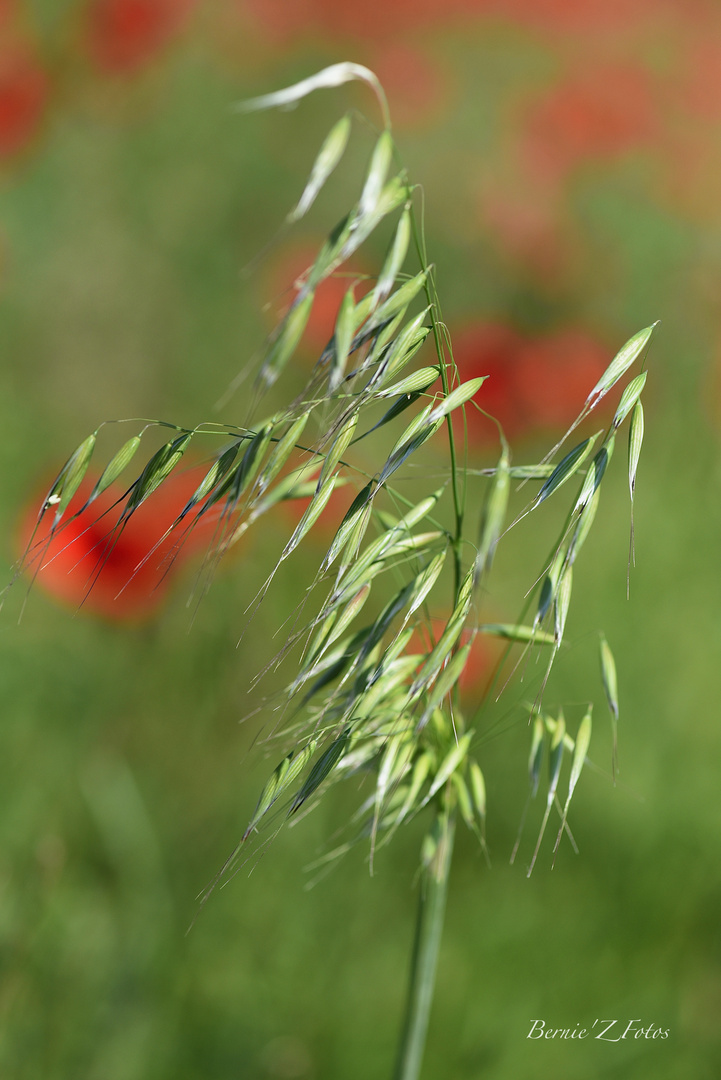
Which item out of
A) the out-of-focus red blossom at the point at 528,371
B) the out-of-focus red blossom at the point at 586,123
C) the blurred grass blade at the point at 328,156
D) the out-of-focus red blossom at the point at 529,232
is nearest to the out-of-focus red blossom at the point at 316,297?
the out-of-focus red blossom at the point at 528,371

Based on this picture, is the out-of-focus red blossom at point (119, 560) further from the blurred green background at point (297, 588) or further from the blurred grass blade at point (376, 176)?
the blurred grass blade at point (376, 176)

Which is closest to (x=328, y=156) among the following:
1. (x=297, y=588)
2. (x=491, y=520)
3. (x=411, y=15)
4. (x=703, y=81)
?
(x=491, y=520)

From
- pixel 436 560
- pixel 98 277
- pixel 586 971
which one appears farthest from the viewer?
pixel 98 277

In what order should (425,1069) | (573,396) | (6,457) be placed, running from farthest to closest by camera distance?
(6,457), (573,396), (425,1069)

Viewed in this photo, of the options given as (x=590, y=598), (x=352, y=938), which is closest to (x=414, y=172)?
(x=590, y=598)

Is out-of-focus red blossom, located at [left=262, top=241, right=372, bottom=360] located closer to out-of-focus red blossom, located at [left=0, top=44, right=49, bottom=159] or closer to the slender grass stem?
out-of-focus red blossom, located at [left=0, top=44, right=49, bottom=159]

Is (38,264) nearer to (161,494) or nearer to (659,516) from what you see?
(161,494)

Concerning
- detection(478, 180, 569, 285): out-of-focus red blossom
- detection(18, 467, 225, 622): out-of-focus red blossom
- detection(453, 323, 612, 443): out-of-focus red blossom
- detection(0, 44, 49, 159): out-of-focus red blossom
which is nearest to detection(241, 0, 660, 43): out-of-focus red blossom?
detection(0, 44, 49, 159): out-of-focus red blossom

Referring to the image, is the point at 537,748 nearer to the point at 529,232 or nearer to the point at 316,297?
the point at 316,297
